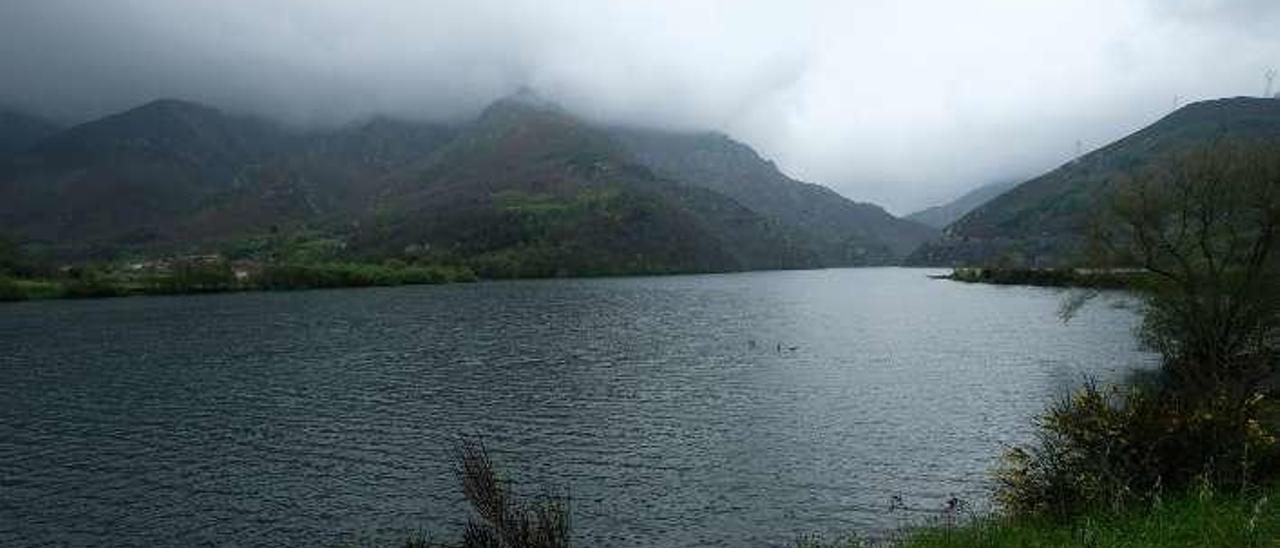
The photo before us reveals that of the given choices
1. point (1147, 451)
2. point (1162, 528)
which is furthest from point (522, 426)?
point (1162, 528)

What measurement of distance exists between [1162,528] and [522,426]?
48.6 metres

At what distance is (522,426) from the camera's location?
2579 inches

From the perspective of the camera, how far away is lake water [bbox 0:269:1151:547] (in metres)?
43.7

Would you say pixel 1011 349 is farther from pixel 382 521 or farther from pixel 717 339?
pixel 382 521

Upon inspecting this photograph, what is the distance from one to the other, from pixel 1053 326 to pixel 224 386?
111310 mm

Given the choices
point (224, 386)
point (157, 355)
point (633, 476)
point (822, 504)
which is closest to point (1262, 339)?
point (822, 504)

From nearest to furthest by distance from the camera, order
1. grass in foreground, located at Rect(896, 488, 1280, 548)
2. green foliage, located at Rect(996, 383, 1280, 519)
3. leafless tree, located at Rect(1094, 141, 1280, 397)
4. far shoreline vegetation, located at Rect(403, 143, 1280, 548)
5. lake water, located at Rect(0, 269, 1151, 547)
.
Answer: grass in foreground, located at Rect(896, 488, 1280, 548) < far shoreline vegetation, located at Rect(403, 143, 1280, 548) < green foliage, located at Rect(996, 383, 1280, 519) < lake water, located at Rect(0, 269, 1151, 547) < leafless tree, located at Rect(1094, 141, 1280, 397)

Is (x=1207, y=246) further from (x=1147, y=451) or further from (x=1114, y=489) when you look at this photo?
(x=1114, y=489)

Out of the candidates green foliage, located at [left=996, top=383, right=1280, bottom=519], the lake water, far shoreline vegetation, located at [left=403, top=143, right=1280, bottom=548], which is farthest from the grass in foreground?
the lake water

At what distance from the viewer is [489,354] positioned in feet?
364

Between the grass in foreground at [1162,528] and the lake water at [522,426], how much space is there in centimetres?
1507

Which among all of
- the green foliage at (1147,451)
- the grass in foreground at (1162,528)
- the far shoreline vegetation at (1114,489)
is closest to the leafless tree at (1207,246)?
the far shoreline vegetation at (1114,489)

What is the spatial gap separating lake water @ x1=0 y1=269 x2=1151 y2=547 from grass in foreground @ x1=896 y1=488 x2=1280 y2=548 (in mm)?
15070

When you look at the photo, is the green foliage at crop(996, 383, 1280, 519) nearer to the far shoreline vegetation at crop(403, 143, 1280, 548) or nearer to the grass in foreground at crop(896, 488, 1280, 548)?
the far shoreline vegetation at crop(403, 143, 1280, 548)
